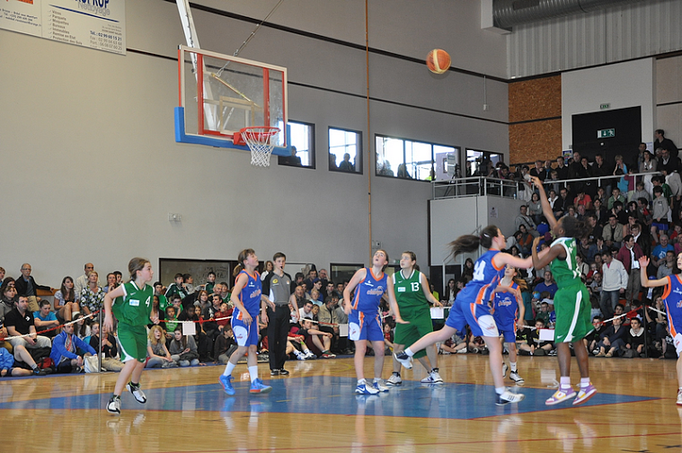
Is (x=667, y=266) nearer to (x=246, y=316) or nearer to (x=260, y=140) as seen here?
(x=260, y=140)

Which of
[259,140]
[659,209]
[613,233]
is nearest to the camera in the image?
[259,140]

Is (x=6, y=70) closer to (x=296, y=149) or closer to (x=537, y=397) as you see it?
(x=296, y=149)

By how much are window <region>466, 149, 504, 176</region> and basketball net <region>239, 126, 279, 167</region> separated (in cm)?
1084

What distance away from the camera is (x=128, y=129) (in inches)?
707

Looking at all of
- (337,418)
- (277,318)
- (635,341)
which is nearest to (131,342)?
(337,418)

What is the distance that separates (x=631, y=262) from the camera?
60.9ft

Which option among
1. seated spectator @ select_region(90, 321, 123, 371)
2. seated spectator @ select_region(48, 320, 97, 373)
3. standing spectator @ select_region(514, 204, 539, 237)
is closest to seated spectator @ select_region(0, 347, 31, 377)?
seated spectator @ select_region(48, 320, 97, 373)

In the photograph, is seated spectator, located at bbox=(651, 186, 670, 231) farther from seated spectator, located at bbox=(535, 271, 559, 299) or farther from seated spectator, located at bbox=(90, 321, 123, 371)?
seated spectator, located at bbox=(90, 321, 123, 371)

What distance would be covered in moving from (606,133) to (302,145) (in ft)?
33.7

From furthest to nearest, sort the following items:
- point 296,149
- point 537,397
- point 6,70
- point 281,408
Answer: point 296,149, point 6,70, point 537,397, point 281,408

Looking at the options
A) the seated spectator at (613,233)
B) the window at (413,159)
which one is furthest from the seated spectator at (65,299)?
the seated spectator at (613,233)

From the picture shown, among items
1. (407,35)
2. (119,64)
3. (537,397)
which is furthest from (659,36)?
(537,397)

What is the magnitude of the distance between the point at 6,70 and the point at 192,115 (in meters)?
4.95

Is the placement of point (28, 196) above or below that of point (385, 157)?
below
